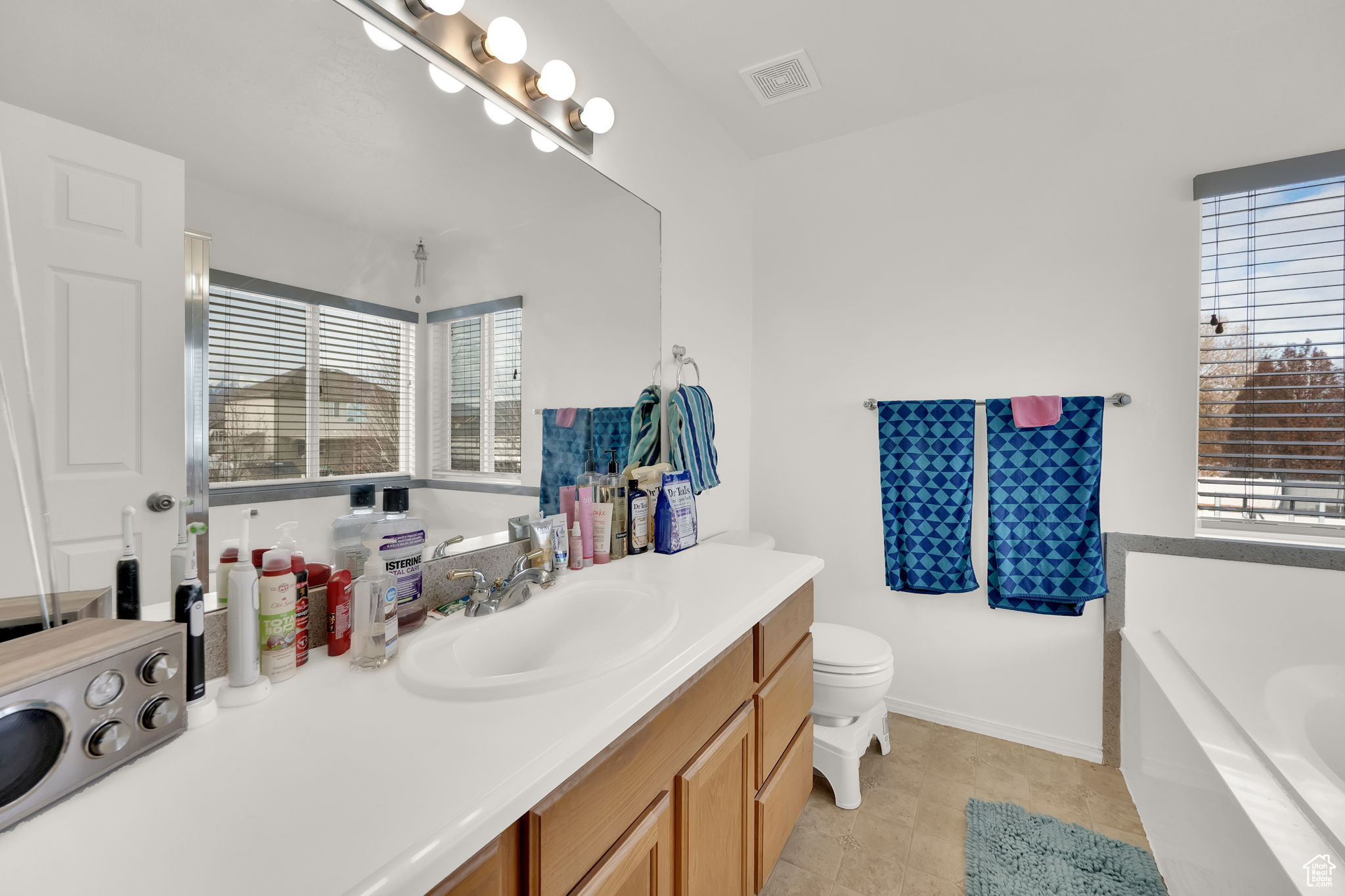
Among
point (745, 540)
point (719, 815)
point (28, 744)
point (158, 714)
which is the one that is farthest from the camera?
point (745, 540)

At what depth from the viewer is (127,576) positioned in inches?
29.7

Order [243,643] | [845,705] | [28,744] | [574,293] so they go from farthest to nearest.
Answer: [845,705] → [574,293] → [243,643] → [28,744]

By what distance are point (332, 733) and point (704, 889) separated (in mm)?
801

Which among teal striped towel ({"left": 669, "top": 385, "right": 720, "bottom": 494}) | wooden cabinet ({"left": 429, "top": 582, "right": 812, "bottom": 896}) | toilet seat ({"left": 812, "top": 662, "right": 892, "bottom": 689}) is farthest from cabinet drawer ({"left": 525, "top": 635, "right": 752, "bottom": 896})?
teal striped towel ({"left": 669, "top": 385, "right": 720, "bottom": 494})

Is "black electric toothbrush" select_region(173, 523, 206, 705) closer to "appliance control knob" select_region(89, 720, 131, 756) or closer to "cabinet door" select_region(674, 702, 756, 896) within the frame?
"appliance control knob" select_region(89, 720, 131, 756)

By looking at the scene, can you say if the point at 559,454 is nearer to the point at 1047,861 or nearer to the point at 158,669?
the point at 158,669

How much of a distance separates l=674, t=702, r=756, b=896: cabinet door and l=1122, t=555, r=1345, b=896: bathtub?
35.2 inches

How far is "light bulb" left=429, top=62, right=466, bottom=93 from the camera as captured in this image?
3.86 feet

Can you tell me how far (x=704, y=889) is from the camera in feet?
3.61

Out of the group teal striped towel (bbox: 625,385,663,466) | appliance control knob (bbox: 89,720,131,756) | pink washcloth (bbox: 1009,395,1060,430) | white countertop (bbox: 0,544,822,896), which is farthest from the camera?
pink washcloth (bbox: 1009,395,1060,430)

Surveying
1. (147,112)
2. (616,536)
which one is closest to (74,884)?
(147,112)

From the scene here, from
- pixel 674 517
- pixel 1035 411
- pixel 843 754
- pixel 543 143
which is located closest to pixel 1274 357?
pixel 1035 411

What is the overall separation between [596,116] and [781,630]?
1.45 m

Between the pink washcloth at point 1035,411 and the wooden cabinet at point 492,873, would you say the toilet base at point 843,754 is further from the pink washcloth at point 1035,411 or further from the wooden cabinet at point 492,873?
the wooden cabinet at point 492,873
